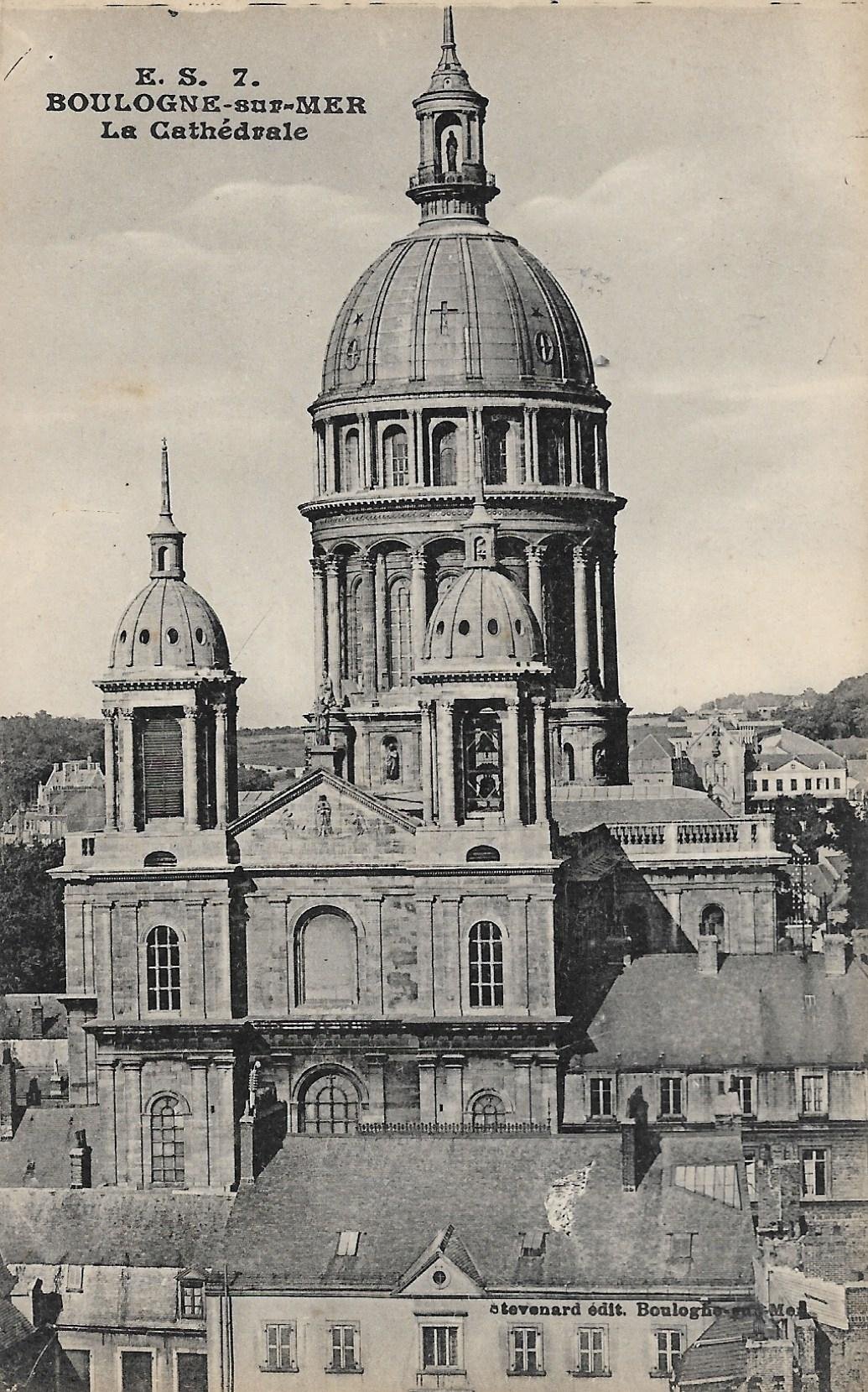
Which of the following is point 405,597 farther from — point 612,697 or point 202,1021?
point 202,1021

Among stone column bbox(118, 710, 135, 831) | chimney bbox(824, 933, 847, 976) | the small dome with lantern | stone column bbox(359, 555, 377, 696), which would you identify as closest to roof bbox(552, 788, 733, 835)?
stone column bbox(359, 555, 377, 696)

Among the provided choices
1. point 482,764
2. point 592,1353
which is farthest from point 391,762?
point 592,1353

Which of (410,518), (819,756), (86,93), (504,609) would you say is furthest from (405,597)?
(819,756)

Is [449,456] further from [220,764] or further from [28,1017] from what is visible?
[28,1017]

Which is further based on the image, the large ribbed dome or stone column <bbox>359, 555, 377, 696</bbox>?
stone column <bbox>359, 555, 377, 696</bbox>

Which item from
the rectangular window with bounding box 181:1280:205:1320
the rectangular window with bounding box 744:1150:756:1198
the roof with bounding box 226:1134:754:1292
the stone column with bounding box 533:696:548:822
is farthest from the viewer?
the stone column with bounding box 533:696:548:822

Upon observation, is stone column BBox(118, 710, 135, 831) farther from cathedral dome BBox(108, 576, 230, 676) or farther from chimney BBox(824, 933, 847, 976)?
chimney BBox(824, 933, 847, 976)
